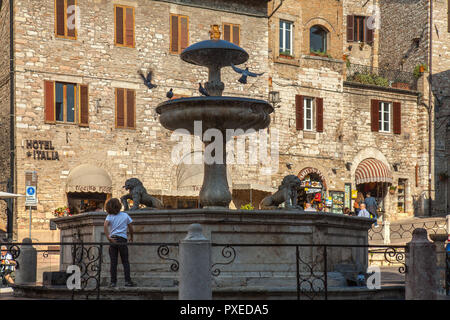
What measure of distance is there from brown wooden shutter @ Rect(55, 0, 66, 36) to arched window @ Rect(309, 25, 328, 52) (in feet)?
38.8

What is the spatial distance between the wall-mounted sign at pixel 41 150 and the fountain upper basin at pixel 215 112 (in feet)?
42.4

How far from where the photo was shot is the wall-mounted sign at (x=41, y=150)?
24359mm

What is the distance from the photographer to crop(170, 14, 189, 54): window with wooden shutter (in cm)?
2730

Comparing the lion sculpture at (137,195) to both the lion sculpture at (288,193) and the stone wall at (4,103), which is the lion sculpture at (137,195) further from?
the stone wall at (4,103)

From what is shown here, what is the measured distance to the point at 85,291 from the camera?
9.62 metres

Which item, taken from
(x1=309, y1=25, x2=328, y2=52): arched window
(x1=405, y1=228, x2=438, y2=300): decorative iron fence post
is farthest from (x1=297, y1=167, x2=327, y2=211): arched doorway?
(x1=405, y1=228, x2=438, y2=300): decorative iron fence post

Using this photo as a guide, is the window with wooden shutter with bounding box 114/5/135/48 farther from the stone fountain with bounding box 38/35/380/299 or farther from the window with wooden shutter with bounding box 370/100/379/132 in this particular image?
the stone fountain with bounding box 38/35/380/299

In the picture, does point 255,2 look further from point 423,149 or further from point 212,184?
point 212,184

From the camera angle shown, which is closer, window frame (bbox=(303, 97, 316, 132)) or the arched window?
window frame (bbox=(303, 97, 316, 132))

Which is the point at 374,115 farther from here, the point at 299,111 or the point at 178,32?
the point at 178,32

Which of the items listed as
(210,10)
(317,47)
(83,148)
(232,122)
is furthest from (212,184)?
(317,47)

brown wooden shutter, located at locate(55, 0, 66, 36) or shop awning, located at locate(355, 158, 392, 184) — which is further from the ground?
brown wooden shutter, located at locate(55, 0, 66, 36)

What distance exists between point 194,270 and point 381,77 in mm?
28011

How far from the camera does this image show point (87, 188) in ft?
80.6
